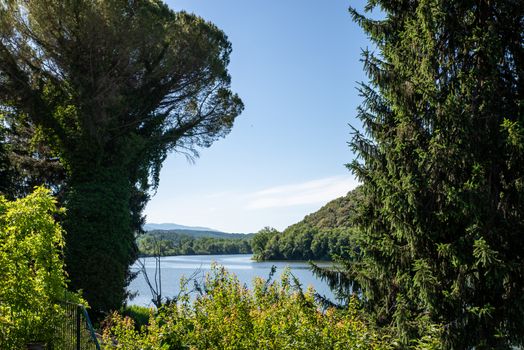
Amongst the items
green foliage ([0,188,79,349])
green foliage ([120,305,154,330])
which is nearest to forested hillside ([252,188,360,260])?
green foliage ([120,305,154,330])

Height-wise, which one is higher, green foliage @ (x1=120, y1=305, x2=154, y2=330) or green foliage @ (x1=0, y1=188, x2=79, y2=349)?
green foliage @ (x1=0, y1=188, x2=79, y2=349)

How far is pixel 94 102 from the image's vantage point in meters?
17.4

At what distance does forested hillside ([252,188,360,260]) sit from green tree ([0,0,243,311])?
37929 mm

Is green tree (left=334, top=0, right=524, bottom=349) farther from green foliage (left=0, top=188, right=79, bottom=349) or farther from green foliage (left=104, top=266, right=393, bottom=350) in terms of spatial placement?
green foliage (left=0, top=188, right=79, bottom=349)

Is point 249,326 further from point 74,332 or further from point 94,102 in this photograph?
point 94,102

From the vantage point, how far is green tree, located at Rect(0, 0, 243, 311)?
1631 centimetres

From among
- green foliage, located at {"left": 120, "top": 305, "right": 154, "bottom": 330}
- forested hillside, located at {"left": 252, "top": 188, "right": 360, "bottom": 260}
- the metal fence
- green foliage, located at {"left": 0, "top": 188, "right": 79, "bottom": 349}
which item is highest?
→ forested hillside, located at {"left": 252, "top": 188, "right": 360, "bottom": 260}

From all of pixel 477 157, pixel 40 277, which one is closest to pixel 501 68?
pixel 477 157

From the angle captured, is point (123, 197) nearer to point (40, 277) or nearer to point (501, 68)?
point (40, 277)

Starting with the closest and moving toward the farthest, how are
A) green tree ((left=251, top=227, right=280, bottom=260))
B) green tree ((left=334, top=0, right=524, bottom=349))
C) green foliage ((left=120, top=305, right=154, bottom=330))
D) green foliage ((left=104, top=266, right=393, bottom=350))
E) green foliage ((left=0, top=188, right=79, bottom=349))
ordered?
green foliage ((left=104, top=266, right=393, bottom=350)) < green foliage ((left=0, top=188, right=79, bottom=349)) < green tree ((left=334, top=0, right=524, bottom=349)) < green foliage ((left=120, top=305, right=154, bottom=330)) < green tree ((left=251, top=227, right=280, bottom=260))

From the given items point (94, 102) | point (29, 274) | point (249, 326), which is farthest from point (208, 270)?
point (249, 326)

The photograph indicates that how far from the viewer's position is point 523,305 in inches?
299

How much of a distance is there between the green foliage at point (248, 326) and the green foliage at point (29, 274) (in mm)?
986

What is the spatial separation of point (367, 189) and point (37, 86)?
517 inches
